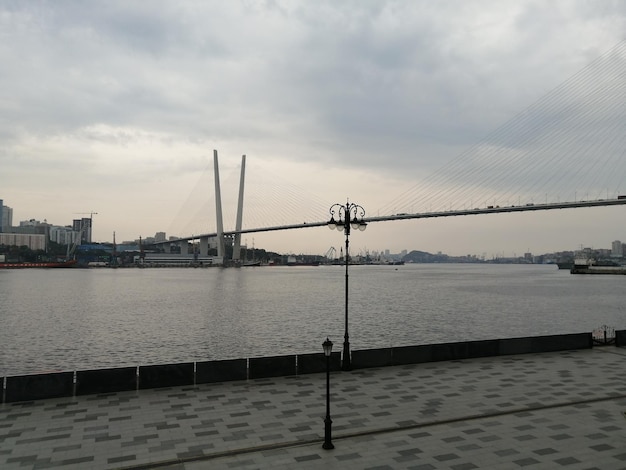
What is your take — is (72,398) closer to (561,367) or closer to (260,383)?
(260,383)

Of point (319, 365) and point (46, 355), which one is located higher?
point (319, 365)

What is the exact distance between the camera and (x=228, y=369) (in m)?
15.6

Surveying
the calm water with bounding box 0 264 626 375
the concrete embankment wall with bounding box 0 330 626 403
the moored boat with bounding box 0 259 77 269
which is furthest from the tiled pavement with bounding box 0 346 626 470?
the moored boat with bounding box 0 259 77 269

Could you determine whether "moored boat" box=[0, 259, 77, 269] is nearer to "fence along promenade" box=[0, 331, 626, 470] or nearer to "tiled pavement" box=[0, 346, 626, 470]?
"fence along promenade" box=[0, 331, 626, 470]

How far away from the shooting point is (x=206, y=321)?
41562 millimetres

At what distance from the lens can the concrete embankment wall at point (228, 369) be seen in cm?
1355

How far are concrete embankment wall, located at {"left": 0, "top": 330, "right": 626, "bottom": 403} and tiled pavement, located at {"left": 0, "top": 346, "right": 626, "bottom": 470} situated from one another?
38 cm

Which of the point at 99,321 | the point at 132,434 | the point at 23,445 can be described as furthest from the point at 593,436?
the point at 99,321

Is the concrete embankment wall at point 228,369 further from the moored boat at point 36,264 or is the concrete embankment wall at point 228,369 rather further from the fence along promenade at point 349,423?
the moored boat at point 36,264

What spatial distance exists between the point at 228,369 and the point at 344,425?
5315mm

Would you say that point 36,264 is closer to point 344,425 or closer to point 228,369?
point 228,369

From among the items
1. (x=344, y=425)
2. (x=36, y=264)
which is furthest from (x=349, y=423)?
(x=36, y=264)

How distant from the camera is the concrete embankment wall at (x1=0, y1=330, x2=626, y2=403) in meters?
13.6

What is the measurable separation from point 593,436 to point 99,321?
3880cm
